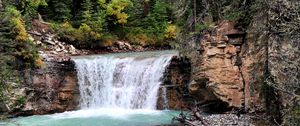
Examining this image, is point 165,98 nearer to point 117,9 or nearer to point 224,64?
point 224,64

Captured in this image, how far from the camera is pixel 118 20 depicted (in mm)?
33000

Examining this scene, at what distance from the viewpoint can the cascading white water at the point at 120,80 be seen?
2320cm

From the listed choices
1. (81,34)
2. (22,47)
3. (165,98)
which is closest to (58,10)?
(81,34)

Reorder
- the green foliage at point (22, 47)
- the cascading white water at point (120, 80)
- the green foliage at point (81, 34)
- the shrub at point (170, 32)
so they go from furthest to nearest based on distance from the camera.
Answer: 1. the shrub at point (170, 32)
2. the green foliage at point (81, 34)
3. the cascading white water at point (120, 80)
4. the green foliage at point (22, 47)

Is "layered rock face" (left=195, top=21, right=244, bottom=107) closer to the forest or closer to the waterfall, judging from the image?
the forest

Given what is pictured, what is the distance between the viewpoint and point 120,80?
78.7ft

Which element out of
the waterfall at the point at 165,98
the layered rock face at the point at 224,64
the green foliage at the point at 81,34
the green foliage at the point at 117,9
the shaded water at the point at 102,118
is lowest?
the shaded water at the point at 102,118

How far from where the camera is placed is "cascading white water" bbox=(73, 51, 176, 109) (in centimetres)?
2320

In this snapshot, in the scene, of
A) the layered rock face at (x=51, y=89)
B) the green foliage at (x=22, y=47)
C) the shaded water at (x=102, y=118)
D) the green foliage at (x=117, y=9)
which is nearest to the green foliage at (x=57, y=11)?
the green foliage at (x=117, y=9)

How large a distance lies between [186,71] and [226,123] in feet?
20.9

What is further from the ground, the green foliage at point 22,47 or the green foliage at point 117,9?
the green foliage at point 117,9

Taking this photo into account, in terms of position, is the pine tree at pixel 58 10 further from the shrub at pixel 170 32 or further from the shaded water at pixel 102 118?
the shaded water at pixel 102 118

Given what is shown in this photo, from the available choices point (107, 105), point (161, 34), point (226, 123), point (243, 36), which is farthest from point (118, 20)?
point (226, 123)

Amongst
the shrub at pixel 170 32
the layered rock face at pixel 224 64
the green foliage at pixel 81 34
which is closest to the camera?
the layered rock face at pixel 224 64
